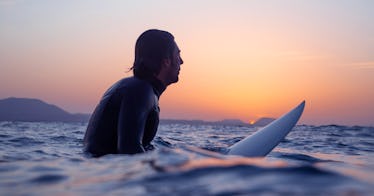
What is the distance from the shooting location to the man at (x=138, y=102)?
12.8ft

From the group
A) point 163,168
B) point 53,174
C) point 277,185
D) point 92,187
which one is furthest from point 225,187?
point 53,174

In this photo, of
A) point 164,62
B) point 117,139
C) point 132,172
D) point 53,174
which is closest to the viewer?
point 132,172

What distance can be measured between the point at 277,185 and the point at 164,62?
9.58ft

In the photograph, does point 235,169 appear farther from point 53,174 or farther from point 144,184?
point 53,174

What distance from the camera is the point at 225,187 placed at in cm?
216

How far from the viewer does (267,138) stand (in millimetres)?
5316

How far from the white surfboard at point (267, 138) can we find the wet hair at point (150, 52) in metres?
1.35

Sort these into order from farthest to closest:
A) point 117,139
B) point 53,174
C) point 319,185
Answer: point 117,139, point 53,174, point 319,185

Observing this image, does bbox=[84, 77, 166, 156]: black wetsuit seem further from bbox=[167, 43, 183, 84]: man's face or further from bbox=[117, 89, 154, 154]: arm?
bbox=[167, 43, 183, 84]: man's face

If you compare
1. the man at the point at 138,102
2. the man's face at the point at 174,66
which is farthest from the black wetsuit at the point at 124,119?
the man's face at the point at 174,66

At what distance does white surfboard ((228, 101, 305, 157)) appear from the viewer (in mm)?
4785

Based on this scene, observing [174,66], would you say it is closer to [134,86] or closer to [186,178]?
[134,86]

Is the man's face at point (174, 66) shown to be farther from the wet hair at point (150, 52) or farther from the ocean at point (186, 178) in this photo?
the ocean at point (186, 178)

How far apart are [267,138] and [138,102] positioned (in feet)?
6.84
